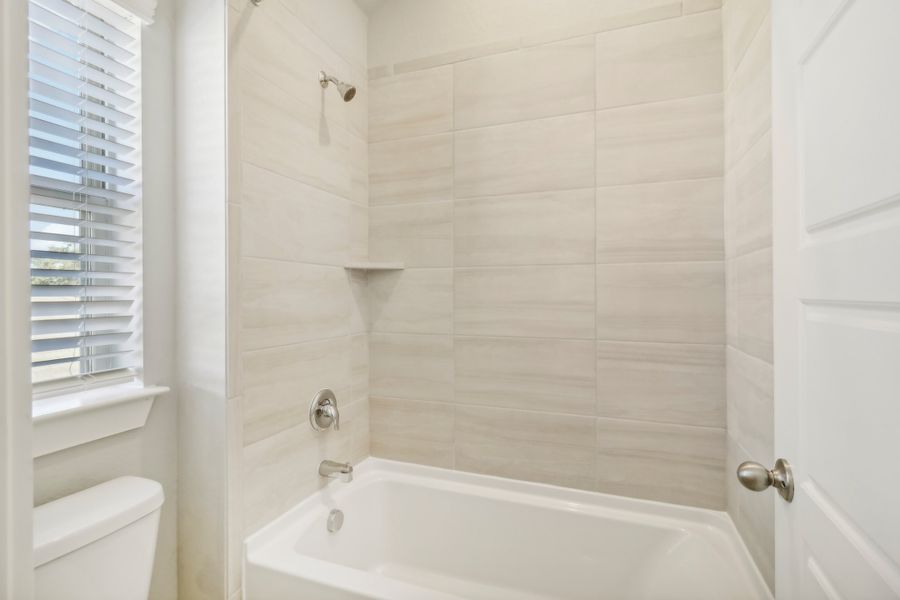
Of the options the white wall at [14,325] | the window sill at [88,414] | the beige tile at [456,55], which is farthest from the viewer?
the beige tile at [456,55]

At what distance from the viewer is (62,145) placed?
1068 mm

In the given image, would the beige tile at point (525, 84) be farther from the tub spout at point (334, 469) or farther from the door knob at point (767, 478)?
the tub spout at point (334, 469)

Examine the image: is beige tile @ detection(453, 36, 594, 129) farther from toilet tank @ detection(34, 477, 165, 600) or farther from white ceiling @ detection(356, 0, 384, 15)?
toilet tank @ detection(34, 477, 165, 600)

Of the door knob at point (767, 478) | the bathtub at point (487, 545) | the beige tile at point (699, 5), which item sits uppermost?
the beige tile at point (699, 5)

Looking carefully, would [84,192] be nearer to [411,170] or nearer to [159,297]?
[159,297]

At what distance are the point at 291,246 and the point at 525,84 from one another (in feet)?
3.45

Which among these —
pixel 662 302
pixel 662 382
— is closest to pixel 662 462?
pixel 662 382

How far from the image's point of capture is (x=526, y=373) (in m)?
1.70

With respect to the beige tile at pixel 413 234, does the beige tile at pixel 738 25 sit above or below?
above

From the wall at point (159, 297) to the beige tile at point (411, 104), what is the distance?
2.62 feet

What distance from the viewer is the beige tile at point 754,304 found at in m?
1.07

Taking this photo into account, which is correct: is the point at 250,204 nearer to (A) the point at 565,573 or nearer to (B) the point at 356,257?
(B) the point at 356,257

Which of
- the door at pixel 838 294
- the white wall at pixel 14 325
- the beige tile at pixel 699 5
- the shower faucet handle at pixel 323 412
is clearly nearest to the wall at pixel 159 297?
the shower faucet handle at pixel 323 412

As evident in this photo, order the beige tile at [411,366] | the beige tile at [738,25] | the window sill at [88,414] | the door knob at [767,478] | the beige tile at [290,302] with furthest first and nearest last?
the beige tile at [411,366] < the beige tile at [290,302] < the beige tile at [738,25] < the window sill at [88,414] < the door knob at [767,478]
